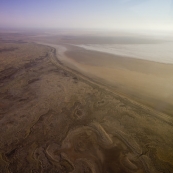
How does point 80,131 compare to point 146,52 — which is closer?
point 80,131

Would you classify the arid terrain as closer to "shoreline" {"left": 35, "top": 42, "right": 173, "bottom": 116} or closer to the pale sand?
"shoreline" {"left": 35, "top": 42, "right": 173, "bottom": 116}

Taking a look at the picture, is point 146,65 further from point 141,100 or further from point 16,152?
point 16,152

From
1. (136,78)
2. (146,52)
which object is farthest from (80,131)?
(146,52)

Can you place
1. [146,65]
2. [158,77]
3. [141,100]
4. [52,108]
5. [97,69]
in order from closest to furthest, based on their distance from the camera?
1. [52,108]
2. [141,100]
3. [158,77]
4. [97,69]
5. [146,65]

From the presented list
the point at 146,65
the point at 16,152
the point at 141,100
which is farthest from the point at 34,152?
the point at 146,65

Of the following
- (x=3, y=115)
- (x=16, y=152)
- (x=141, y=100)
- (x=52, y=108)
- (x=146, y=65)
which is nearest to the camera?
(x=16, y=152)

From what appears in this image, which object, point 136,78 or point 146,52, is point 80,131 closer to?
point 136,78

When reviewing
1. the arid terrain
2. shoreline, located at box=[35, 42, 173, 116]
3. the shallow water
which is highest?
the shallow water

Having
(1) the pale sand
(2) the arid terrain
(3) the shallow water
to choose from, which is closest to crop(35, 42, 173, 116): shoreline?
(1) the pale sand

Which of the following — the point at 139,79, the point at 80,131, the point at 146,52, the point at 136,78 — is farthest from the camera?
the point at 146,52
